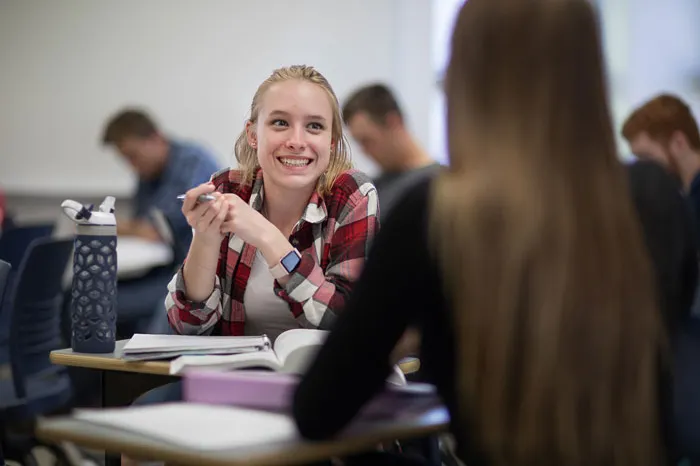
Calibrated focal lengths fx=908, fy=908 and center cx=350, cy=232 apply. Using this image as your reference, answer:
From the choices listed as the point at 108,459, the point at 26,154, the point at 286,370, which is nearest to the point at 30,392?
the point at 108,459

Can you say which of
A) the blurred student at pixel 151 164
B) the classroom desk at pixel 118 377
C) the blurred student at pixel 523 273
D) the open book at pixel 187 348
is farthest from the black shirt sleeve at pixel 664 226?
the blurred student at pixel 151 164

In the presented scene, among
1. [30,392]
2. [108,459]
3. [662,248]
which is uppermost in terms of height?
[662,248]

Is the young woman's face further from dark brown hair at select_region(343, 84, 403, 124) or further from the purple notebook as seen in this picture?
dark brown hair at select_region(343, 84, 403, 124)

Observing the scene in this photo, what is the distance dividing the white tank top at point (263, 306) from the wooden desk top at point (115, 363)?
319mm

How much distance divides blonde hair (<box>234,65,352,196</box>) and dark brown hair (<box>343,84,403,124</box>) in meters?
2.04

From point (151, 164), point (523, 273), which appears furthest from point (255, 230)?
point (151, 164)

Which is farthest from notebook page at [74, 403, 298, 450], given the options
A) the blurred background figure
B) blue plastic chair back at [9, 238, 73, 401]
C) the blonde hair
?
the blurred background figure

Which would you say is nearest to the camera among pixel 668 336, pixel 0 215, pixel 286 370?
pixel 668 336

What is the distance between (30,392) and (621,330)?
220cm

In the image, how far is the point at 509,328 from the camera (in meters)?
1.13

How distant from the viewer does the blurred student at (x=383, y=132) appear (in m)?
4.19

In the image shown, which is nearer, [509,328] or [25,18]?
[509,328]

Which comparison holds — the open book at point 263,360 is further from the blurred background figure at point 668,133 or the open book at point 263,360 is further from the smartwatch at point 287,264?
the blurred background figure at point 668,133

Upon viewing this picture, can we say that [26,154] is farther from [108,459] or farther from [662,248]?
[662,248]
